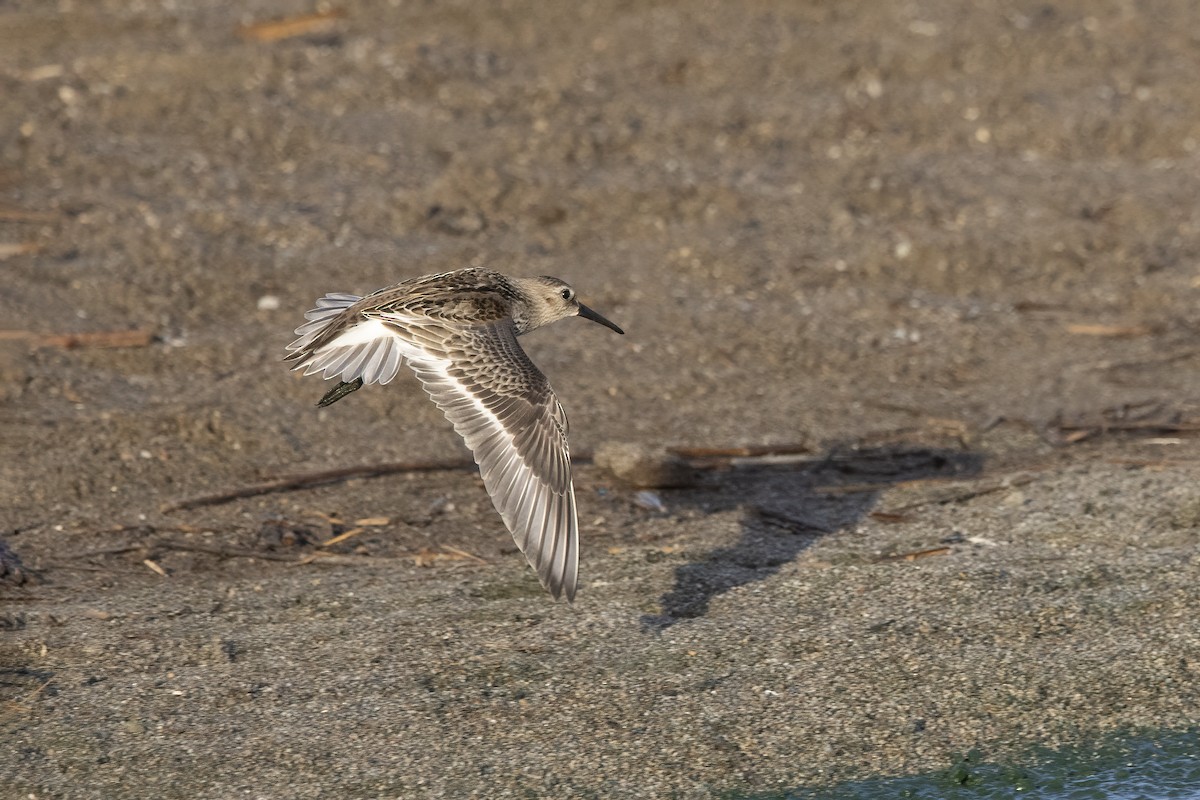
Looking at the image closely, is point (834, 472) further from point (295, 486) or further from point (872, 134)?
Answer: point (872, 134)

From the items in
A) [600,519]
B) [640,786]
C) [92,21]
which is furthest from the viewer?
[92,21]

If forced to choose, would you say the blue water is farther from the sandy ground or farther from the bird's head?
the bird's head

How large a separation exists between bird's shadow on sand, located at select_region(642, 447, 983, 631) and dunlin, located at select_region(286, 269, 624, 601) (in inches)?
22.1

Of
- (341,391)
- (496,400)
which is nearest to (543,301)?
(341,391)

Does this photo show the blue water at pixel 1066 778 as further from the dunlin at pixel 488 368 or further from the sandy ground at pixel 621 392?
the dunlin at pixel 488 368

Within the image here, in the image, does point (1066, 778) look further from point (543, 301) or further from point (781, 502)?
point (543, 301)

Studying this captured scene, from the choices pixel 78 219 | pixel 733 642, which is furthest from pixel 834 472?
pixel 78 219

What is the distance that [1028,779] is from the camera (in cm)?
448

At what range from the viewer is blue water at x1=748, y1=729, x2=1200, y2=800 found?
4.41 metres

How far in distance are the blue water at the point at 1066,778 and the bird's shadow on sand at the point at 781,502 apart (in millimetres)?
980

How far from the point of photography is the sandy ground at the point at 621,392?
15.4ft

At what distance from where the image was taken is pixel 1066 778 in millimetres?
4488

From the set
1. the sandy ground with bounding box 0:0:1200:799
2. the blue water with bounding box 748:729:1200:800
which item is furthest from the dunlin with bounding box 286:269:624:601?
the blue water with bounding box 748:729:1200:800

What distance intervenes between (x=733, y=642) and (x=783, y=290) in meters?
3.32
